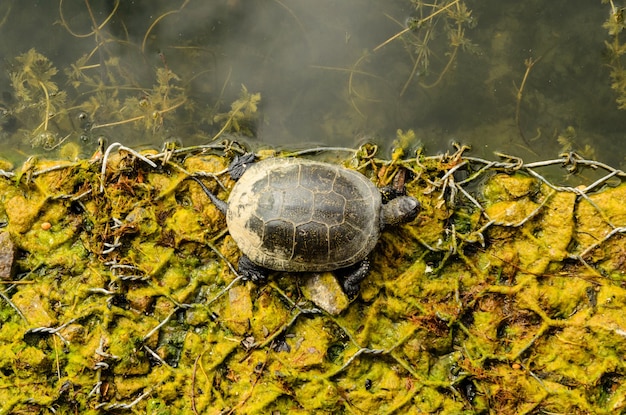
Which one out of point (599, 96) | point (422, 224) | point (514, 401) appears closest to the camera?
point (514, 401)

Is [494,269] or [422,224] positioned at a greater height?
[422,224]

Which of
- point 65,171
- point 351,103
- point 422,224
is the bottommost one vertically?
point 422,224

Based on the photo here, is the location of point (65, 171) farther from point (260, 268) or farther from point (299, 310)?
point (299, 310)

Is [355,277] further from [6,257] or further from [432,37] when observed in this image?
Result: [6,257]

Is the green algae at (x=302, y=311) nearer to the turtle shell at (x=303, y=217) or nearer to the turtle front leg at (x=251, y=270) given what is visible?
the turtle front leg at (x=251, y=270)

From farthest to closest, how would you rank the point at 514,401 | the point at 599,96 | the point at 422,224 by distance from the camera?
the point at 599,96 < the point at 422,224 < the point at 514,401

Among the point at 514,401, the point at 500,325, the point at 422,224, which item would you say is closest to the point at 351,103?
the point at 422,224

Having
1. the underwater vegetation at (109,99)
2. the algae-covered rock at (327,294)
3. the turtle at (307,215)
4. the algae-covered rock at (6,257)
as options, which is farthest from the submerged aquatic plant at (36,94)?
the algae-covered rock at (327,294)
